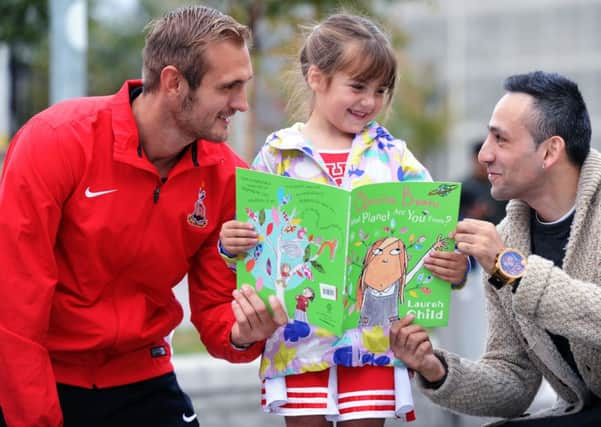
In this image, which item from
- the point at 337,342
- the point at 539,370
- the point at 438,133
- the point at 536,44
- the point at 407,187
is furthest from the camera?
the point at 536,44

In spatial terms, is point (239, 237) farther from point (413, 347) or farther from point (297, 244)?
point (413, 347)

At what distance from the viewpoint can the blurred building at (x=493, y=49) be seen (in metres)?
38.9

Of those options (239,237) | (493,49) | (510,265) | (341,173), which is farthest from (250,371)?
(493,49)

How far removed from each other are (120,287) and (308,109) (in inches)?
35.8

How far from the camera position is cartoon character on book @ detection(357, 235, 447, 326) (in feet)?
10.2

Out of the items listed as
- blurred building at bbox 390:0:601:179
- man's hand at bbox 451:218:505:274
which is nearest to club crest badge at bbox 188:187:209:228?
man's hand at bbox 451:218:505:274

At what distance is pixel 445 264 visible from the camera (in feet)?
10.2

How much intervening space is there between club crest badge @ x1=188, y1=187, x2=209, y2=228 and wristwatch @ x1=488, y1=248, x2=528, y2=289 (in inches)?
38.5

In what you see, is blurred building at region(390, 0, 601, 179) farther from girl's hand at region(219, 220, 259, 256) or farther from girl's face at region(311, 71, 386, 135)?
girl's hand at region(219, 220, 259, 256)

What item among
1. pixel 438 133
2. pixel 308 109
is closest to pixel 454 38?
pixel 438 133

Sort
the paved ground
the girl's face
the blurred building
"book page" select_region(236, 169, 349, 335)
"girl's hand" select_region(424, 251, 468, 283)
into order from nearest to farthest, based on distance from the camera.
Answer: "book page" select_region(236, 169, 349, 335)
"girl's hand" select_region(424, 251, 468, 283)
the girl's face
the paved ground
the blurred building

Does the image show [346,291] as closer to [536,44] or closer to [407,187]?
[407,187]

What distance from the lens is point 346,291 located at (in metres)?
3.07

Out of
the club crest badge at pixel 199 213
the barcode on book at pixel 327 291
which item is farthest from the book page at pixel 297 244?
the club crest badge at pixel 199 213
